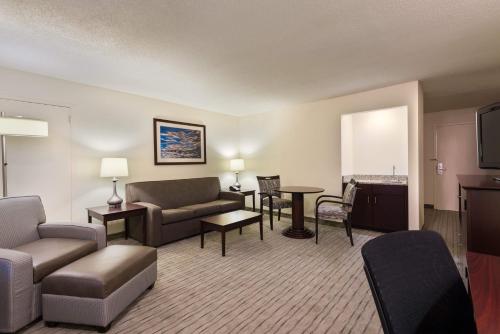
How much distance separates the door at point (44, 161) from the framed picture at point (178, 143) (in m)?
1.38

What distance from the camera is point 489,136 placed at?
2.47 metres

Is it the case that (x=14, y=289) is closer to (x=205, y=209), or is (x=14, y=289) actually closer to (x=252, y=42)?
(x=205, y=209)

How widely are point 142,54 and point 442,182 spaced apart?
6795mm

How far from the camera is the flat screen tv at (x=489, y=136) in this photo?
7.60ft

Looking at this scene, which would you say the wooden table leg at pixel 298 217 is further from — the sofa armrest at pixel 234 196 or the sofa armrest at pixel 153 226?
the sofa armrest at pixel 153 226

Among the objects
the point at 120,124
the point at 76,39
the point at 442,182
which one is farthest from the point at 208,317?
the point at 442,182

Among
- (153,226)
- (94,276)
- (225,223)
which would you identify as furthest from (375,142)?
(94,276)

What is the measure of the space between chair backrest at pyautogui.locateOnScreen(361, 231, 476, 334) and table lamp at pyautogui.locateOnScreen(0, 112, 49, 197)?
11.7 ft

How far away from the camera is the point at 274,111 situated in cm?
538

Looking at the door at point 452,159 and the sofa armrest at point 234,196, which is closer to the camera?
the sofa armrest at point 234,196

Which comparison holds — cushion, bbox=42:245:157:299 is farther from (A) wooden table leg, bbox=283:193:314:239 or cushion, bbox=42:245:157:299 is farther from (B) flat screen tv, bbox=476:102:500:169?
(B) flat screen tv, bbox=476:102:500:169

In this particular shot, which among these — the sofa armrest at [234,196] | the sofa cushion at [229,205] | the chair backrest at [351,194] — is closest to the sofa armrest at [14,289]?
the sofa cushion at [229,205]

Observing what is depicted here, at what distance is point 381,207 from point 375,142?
1439 millimetres

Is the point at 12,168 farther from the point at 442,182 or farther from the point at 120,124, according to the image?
the point at 442,182
